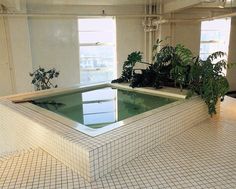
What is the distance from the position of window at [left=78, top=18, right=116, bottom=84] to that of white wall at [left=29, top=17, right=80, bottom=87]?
25 centimetres

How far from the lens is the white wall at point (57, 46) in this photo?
587 cm

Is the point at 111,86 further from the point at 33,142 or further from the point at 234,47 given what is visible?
the point at 234,47

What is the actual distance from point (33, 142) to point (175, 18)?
5446 millimetres

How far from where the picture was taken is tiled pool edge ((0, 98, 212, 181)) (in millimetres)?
1733

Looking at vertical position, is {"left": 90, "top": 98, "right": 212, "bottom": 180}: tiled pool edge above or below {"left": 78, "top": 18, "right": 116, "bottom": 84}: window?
below

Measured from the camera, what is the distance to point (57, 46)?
611 centimetres

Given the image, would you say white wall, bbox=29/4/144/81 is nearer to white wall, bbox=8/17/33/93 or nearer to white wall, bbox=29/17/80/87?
white wall, bbox=29/17/80/87

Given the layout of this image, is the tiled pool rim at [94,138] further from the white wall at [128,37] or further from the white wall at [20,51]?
the white wall at [128,37]

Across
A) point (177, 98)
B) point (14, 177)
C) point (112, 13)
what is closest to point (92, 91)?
point (177, 98)

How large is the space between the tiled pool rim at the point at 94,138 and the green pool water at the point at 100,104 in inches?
14.3

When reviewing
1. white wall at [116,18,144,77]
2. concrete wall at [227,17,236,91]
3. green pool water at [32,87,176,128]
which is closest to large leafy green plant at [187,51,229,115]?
green pool water at [32,87,176,128]

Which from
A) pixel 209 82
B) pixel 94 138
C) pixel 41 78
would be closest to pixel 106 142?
pixel 94 138

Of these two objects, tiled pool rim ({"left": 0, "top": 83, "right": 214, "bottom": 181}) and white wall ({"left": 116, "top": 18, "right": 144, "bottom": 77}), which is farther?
white wall ({"left": 116, "top": 18, "right": 144, "bottom": 77})

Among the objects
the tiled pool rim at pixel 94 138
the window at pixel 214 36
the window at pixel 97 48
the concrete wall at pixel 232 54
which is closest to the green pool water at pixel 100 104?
the tiled pool rim at pixel 94 138
